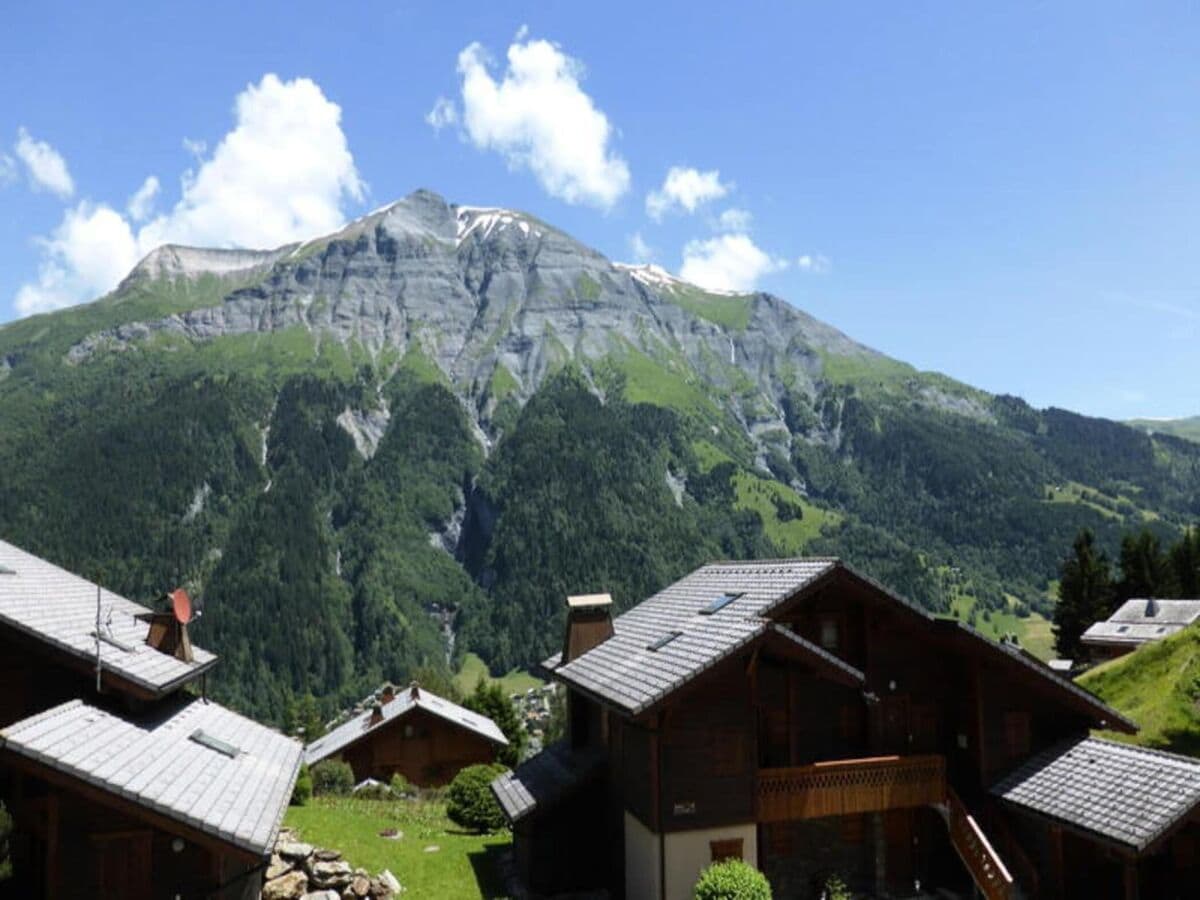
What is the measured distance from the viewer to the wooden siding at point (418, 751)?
5694cm

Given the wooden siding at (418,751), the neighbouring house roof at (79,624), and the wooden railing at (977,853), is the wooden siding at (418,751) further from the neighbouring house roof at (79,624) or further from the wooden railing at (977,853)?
the wooden railing at (977,853)

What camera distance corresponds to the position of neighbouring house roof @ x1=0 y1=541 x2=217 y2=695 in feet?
66.3

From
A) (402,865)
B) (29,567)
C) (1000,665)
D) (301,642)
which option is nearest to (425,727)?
(402,865)

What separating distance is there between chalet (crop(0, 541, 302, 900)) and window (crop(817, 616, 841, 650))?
15751 mm

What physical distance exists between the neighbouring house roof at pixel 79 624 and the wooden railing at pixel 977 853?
2192cm

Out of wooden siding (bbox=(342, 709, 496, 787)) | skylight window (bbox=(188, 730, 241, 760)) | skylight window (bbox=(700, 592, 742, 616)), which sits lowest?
wooden siding (bbox=(342, 709, 496, 787))

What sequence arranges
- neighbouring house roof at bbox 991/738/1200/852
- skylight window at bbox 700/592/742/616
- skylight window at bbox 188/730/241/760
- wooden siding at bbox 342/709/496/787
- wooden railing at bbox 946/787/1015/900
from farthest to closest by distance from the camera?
wooden siding at bbox 342/709/496/787 → skylight window at bbox 700/592/742/616 → wooden railing at bbox 946/787/1015/900 → skylight window at bbox 188/730/241/760 → neighbouring house roof at bbox 991/738/1200/852

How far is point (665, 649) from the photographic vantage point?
26016mm

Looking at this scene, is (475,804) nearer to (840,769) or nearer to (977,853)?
(840,769)

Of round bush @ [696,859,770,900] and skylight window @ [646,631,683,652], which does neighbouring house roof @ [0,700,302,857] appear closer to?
round bush @ [696,859,770,900]

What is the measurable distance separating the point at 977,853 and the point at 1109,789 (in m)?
3.95

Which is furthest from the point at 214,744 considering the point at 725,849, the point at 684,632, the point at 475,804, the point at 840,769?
the point at 840,769

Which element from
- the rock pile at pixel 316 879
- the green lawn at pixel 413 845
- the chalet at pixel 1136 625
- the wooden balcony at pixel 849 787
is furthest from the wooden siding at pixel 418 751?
the chalet at pixel 1136 625

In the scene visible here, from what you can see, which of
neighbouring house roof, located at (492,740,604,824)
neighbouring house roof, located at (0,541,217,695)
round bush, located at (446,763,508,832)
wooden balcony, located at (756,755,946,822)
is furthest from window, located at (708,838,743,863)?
neighbouring house roof, located at (0,541,217,695)
